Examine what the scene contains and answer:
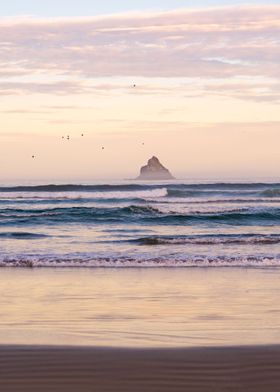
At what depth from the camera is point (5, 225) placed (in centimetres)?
2789

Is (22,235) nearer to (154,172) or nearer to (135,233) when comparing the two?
(135,233)

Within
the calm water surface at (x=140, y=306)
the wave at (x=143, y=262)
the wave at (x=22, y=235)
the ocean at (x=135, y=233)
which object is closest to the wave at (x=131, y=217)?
the ocean at (x=135, y=233)

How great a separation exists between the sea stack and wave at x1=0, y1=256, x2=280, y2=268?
69.6 meters

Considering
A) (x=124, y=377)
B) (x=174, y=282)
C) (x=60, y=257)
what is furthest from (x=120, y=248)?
(x=124, y=377)

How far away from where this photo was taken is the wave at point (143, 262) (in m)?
14.5

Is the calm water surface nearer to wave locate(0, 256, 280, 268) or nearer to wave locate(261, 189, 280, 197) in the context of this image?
wave locate(0, 256, 280, 268)

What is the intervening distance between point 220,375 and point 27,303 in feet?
14.0

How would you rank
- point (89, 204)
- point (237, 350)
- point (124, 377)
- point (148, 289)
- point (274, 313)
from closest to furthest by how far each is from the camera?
point (124, 377)
point (237, 350)
point (274, 313)
point (148, 289)
point (89, 204)

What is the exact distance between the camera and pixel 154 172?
8756 centimetres

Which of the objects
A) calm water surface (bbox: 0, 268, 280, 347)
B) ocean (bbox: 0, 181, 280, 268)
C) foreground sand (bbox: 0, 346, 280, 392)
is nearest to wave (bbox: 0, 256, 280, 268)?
ocean (bbox: 0, 181, 280, 268)

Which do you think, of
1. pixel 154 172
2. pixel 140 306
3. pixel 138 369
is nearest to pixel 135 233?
pixel 140 306

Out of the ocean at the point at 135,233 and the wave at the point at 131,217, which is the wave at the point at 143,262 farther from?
the wave at the point at 131,217

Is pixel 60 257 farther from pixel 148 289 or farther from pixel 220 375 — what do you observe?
pixel 220 375

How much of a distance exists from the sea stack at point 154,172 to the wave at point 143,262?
6964cm
